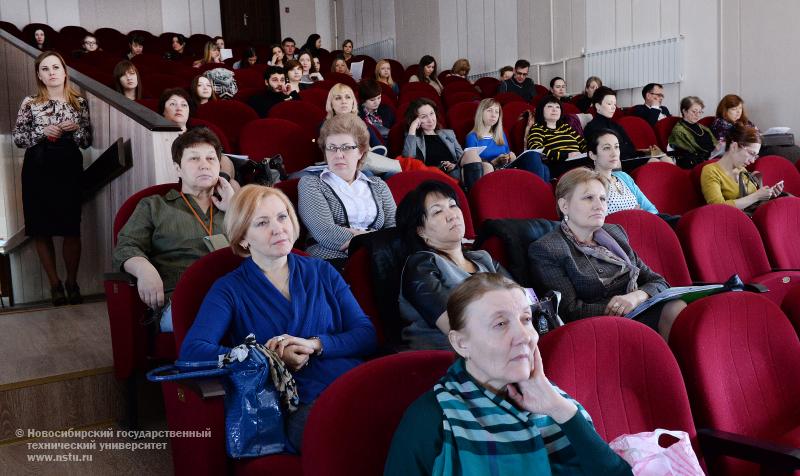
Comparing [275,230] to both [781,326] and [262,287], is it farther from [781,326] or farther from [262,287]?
[781,326]

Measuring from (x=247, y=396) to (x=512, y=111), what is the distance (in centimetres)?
450

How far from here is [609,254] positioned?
2.35 metres

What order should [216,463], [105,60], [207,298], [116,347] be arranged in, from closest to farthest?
[216,463], [207,298], [116,347], [105,60]

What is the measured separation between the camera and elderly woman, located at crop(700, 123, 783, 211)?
12.3ft

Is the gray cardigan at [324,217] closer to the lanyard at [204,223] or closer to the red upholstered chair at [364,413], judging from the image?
the lanyard at [204,223]

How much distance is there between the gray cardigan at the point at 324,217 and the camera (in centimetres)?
255

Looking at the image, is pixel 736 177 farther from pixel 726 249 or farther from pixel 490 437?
pixel 490 437

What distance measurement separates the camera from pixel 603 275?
91.0 inches

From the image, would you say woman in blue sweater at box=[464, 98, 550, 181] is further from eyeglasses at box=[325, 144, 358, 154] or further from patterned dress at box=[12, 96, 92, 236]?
patterned dress at box=[12, 96, 92, 236]

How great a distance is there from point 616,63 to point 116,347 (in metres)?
6.27

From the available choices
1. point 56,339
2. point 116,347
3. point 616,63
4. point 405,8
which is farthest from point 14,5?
point 116,347

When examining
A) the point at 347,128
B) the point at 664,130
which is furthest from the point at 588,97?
the point at 347,128

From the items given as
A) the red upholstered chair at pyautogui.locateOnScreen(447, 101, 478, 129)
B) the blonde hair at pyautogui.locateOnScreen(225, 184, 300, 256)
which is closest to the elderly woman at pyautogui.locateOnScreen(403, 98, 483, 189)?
the red upholstered chair at pyautogui.locateOnScreen(447, 101, 478, 129)

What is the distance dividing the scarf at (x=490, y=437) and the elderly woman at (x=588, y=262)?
3.33ft
